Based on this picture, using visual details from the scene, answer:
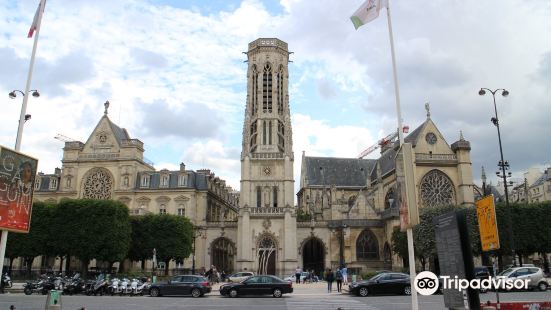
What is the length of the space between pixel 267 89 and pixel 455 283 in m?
50.9

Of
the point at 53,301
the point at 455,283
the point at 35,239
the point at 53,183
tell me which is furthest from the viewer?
the point at 53,183

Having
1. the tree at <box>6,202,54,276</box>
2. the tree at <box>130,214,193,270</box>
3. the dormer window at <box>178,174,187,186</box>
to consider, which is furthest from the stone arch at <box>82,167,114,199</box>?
the tree at <box>6,202,54,276</box>

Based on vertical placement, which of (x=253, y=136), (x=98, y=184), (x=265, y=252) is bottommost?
(x=265, y=252)

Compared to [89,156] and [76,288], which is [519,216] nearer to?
[76,288]

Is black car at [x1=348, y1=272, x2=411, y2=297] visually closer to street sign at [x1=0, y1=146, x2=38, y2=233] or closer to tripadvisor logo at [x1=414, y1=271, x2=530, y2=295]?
tripadvisor logo at [x1=414, y1=271, x2=530, y2=295]

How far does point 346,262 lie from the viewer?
51.0m

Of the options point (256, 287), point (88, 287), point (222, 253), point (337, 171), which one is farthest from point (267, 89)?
point (88, 287)

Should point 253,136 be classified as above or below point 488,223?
above

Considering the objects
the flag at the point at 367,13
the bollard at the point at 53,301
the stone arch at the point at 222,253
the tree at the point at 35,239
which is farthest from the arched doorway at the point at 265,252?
the flag at the point at 367,13

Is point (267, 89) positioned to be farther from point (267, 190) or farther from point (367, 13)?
point (367, 13)

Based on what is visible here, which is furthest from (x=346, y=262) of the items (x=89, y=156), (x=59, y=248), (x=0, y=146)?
(x=0, y=146)

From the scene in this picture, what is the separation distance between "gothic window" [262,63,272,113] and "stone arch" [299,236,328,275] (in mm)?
17951

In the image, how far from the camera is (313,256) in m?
58.4

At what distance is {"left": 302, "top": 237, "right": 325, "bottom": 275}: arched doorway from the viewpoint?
5631 cm
